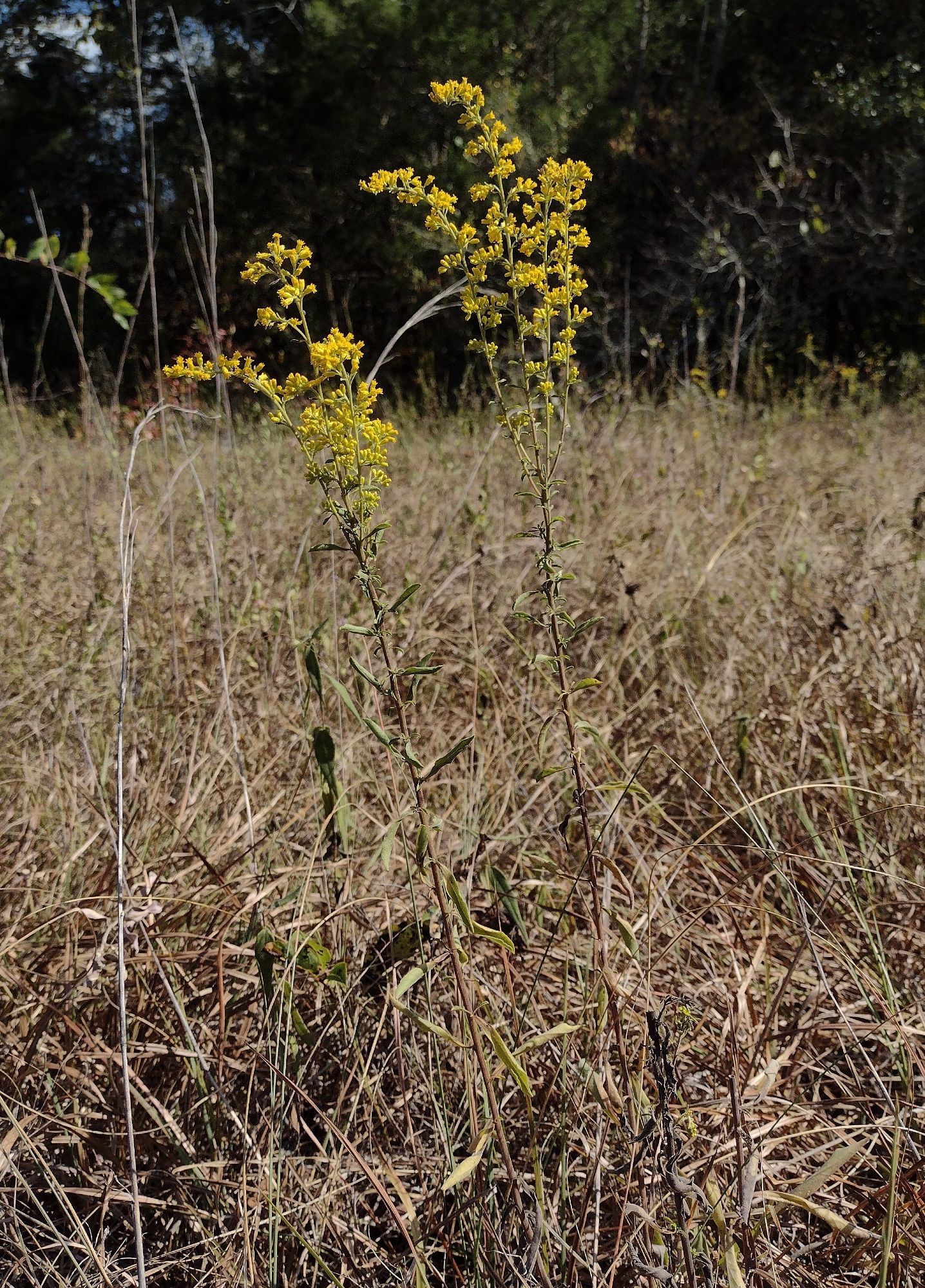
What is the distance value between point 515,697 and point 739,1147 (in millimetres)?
1180

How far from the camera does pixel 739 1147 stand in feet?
2.63

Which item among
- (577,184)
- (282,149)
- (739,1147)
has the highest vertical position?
(282,149)

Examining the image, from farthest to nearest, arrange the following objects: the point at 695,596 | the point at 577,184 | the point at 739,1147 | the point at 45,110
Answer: the point at 45,110 < the point at 695,596 < the point at 577,184 < the point at 739,1147

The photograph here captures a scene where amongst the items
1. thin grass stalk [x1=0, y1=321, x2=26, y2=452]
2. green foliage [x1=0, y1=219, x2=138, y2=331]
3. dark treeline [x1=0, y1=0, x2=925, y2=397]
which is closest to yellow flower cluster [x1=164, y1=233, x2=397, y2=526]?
green foliage [x1=0, y1=219, x2=138, y2=331]

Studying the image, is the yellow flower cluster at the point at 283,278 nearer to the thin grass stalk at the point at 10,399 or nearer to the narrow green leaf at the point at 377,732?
the narrow green leaf at the point at 377,732

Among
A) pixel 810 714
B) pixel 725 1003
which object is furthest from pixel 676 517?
pixel 725 1003

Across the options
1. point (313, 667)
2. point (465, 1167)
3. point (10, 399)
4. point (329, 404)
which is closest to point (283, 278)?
point (329, 404)

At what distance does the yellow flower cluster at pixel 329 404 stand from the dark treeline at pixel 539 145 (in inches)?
257

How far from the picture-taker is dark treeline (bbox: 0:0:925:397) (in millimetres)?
7691

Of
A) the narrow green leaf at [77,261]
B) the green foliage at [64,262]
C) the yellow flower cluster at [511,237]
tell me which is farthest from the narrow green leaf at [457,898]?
the narrow green leaf at [77,261]

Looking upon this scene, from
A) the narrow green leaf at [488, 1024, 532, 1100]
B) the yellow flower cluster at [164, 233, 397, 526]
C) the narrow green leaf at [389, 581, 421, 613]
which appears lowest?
the narrow green leaf at [488, 1024, 532, 1100]

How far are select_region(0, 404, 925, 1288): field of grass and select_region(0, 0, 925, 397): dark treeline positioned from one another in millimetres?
5458

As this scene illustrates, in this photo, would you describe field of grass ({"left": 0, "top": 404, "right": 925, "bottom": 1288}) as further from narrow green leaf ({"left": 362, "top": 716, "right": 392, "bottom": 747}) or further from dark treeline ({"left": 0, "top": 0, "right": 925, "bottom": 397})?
dark treeline ({"left": 0, "top": 0, "right": 925, "bottom": 397})

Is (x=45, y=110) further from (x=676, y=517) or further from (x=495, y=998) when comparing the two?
(x=495, y=998)
